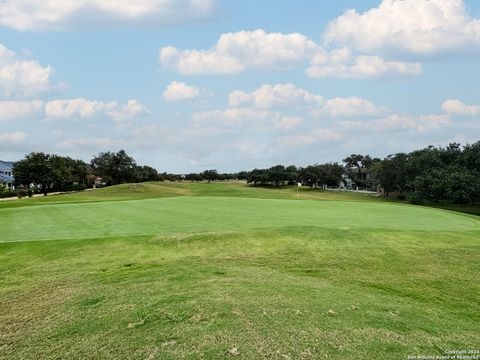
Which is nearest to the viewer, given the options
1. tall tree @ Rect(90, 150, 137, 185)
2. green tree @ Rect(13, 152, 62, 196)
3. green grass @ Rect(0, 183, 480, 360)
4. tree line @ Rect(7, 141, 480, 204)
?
green grass @ Rect(0, 183, 480, 360)

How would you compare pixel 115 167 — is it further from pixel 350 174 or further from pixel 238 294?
pixel 238 294

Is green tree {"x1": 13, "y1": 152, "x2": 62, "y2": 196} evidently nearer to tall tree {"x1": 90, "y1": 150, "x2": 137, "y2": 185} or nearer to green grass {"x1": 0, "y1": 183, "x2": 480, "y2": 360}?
tall tree {"x1": 90, "y1": 150, "x2": 137, "y2": 185}

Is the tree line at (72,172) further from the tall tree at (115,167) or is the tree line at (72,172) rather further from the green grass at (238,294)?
the green grass at (238,294)

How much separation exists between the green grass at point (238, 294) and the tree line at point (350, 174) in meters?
47.2

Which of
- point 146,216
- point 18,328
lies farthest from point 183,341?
point 146,216

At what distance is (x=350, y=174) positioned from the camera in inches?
5271

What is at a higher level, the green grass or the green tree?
the green tree

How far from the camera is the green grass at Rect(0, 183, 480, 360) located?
5398 mm

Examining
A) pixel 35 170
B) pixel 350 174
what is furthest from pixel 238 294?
pixel 350 174

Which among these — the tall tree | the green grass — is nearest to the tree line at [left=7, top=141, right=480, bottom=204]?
the tall tree

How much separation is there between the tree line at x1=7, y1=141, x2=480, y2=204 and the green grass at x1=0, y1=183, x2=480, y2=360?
47.2 m

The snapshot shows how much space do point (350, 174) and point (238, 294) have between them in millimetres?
132662

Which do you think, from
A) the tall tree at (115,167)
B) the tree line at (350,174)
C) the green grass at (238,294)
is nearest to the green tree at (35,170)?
the tree line at (350,174)

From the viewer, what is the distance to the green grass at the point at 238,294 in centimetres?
540
